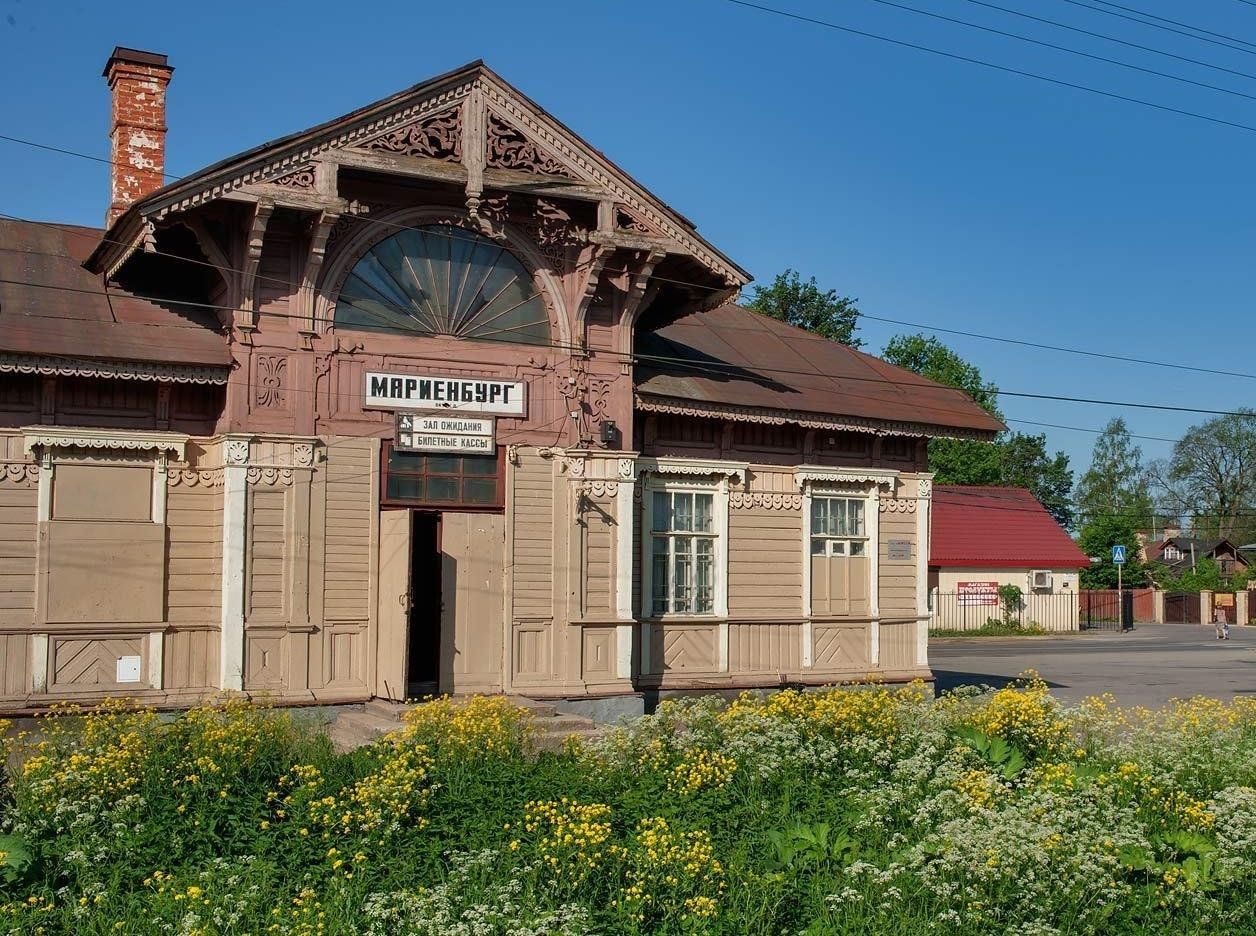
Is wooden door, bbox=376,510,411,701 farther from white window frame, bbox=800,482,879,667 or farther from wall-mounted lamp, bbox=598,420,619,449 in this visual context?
white window frame, bbox=800,482,879,667

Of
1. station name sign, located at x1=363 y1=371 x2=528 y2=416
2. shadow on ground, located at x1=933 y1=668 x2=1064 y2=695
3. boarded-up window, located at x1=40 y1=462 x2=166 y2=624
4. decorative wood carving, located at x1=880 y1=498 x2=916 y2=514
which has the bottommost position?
shadow on ground, located at x1=933 y1=668 x2=1064 y2=695

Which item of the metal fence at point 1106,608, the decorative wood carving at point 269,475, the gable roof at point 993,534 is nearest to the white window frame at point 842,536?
the decorative wood carving at point 269,475

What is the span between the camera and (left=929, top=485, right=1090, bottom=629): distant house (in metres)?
48.0

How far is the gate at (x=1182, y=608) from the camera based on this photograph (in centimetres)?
6594

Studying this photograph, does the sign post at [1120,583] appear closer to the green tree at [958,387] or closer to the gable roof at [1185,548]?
the green tree at [958,387]

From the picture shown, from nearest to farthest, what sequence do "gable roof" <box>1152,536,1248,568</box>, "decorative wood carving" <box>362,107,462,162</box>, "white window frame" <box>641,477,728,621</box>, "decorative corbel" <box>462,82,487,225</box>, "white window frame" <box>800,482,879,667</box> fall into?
"decorative wood carving" <box>362,107,462,162</box> < "decorative corbel" <box>462,82,487,225</box> < "white window frame" <box>641,477,728,621</box> < "white window frame" <box>800,482,879,667</box> < "gable roof" <box>1152,536,1248,568</box>

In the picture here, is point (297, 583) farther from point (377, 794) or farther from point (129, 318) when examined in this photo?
point (377, 794)

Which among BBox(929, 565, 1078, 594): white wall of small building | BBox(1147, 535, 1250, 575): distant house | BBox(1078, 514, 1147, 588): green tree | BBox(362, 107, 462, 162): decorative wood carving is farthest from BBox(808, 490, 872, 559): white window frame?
BBox(1147, 535, 1250, 575): distant house

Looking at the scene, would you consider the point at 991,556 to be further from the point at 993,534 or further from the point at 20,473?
the point at 20,473

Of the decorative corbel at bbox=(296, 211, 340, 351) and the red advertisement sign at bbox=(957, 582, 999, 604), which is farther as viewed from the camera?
the red advertisement sign at bbox=(957, 582, 999, 604)

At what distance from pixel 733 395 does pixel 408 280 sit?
463 centimetres

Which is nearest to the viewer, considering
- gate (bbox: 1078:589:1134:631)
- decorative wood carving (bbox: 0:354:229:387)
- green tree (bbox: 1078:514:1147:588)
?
decorative wood carving (bbox: 0:354:229:387)

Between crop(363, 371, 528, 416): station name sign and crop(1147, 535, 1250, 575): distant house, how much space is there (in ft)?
263

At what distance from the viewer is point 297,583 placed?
569 inches
